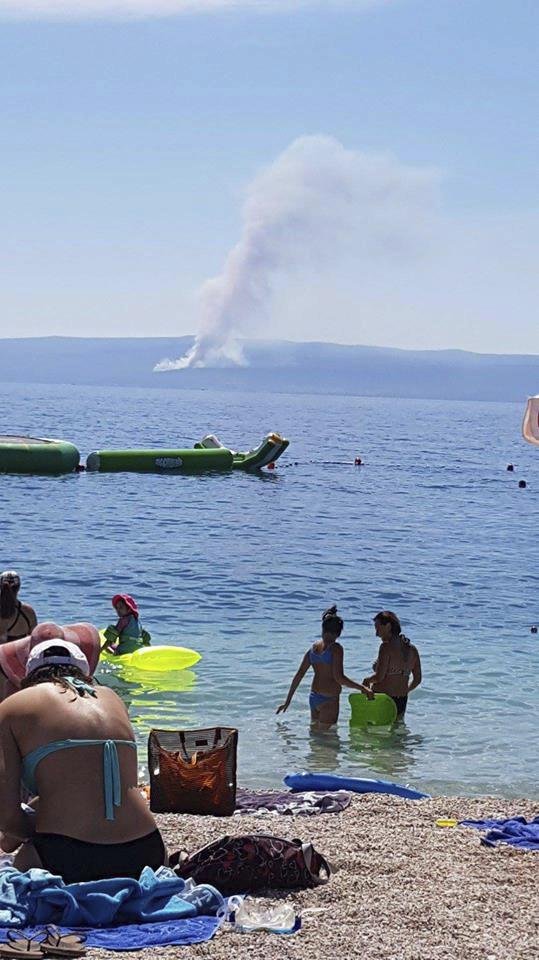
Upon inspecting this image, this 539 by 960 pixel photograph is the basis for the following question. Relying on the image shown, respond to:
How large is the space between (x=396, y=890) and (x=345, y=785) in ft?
8.78

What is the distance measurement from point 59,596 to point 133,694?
607cm

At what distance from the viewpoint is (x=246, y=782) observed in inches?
368

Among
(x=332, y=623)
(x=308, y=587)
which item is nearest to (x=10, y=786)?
(x=332, y=623)

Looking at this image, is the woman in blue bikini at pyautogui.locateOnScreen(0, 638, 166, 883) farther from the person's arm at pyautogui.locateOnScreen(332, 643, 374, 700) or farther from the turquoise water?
the person's arm at pyautogui.locateOnScreen(332, 643, 374, 700)

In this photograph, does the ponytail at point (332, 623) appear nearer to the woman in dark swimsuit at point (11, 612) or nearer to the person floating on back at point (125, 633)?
the woman in dark swimsuit at point (11, 612)

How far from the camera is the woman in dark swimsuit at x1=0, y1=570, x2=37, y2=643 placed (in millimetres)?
9414

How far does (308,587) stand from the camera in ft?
67.6

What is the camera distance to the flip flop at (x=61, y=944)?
14.5ft

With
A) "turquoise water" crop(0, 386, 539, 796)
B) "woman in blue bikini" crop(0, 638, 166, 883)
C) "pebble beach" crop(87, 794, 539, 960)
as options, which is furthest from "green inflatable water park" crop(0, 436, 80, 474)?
"woman in blue bikini" crop(0, 638, 166, 883)

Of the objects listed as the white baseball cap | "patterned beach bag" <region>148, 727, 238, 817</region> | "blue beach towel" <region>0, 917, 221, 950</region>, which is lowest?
"patterned beach bag" <region>148, 727, 238, 817</region>

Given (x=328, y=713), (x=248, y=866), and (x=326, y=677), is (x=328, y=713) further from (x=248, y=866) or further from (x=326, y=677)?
(x=248, y=866)

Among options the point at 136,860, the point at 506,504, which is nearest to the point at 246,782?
the point at 136,860

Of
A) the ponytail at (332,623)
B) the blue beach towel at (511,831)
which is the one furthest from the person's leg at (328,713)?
the blue beach towel at (511,831)

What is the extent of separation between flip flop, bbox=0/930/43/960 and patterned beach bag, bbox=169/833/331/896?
43.2 inches
